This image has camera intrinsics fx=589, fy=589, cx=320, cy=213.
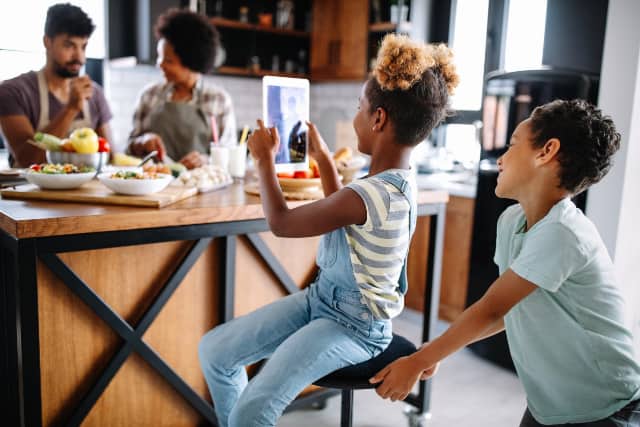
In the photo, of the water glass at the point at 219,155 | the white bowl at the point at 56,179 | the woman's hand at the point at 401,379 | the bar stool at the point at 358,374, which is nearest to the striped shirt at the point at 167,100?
the water glass at the point at 219,155

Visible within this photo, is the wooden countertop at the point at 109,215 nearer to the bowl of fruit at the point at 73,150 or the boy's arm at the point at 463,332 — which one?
the bowl of fruit at the point at 73,150

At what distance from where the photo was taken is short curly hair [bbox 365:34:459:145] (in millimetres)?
1309

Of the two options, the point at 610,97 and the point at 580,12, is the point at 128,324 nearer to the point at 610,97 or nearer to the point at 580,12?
the point at 610,97

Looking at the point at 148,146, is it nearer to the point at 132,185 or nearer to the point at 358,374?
the point at 132,185

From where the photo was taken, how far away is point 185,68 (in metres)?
3.13

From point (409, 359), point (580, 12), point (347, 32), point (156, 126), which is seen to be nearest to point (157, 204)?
point (409, 359)

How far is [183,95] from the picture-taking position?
128 inches

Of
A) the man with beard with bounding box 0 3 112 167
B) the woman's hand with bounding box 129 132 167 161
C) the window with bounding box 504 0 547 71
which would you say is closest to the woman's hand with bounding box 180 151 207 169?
the woman's hand with bounding box 129 132 167 161

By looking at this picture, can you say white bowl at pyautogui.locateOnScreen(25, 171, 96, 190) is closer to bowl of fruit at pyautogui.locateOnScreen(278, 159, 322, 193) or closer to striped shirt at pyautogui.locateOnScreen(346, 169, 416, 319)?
bowl of fruit at pyautogui.locateOnScreen(278, 159, 322, 193)

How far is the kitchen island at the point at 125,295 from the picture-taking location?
1411 millimetres

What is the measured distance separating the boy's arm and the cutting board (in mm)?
771

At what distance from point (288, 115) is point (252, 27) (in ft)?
11.4

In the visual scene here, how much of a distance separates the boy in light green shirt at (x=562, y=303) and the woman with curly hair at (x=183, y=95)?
210 centimetres

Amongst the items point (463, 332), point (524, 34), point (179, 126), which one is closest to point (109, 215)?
point (463, 332)
